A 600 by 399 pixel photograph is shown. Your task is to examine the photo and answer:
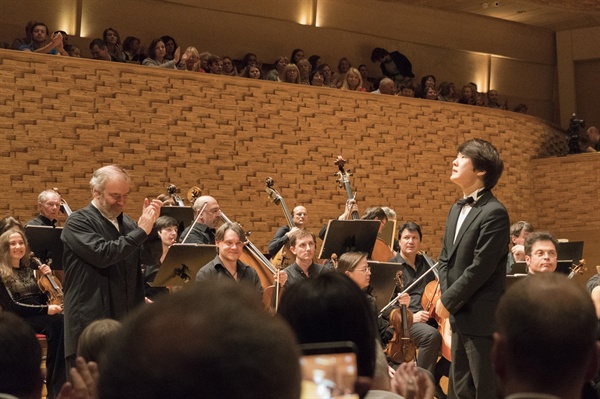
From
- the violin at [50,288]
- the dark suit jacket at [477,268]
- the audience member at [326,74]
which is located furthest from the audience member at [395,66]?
the dark suit jacket at [477,268]

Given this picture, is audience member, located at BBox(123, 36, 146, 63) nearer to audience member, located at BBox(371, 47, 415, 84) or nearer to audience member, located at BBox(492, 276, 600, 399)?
audience member, located at BBox(371, 47, 415, 84)

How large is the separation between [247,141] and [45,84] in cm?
237

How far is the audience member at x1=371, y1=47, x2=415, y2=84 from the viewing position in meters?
13.0

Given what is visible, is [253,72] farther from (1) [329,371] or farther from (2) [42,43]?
(1) [329,371]

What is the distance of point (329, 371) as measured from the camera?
3.76 ft

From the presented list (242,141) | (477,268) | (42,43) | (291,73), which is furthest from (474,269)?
(291,73)

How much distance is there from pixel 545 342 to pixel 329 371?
1.46 feet

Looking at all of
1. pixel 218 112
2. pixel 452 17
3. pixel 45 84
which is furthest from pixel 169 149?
pixel 452 17

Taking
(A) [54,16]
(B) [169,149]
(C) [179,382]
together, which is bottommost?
(C) [179,382]

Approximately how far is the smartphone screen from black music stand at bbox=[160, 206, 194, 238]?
249 inches

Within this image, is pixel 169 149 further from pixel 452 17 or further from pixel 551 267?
pixel 452 17

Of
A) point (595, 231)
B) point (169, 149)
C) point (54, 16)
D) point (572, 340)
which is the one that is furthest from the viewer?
point (595, 231)

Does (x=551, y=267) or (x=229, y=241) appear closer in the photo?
(x=551, y=267)

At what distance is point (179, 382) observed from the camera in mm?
716
